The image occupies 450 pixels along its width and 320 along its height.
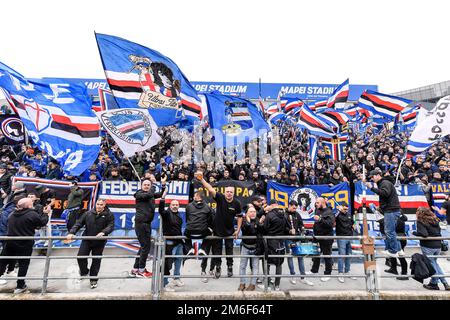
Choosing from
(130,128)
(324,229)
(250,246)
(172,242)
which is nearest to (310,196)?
(324,229)

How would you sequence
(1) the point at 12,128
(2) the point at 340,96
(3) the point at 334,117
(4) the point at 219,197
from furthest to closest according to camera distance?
1. (2) the point at 340,96
2. (3) the point at 334,117
3. (1) the point at 12,128
4. (4) the point at 219,197

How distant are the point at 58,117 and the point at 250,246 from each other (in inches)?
252

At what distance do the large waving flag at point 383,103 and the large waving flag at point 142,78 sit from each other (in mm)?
8086

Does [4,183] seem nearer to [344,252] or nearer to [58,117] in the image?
[58,117]

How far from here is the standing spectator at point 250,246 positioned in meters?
6.00

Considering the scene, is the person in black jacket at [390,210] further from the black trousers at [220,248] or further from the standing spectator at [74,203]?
the standing spectator at [74,203]

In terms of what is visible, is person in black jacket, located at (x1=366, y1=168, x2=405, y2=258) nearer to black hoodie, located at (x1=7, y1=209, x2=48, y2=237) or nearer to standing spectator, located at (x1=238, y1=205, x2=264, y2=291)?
standing spectator, located at (x1=238, y1=205, x2=264, y2=291)

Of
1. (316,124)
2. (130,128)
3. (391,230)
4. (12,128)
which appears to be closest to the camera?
(391,230)

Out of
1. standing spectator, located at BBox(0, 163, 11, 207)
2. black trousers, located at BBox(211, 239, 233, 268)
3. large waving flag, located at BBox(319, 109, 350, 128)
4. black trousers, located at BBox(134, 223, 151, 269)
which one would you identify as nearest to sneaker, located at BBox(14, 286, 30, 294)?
black trousers, located at BBox(134, 223, 151, 269)

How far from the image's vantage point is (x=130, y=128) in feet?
24.2

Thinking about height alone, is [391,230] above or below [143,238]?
above

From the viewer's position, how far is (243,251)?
6.23 metres

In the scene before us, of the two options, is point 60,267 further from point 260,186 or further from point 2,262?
point 260,186
